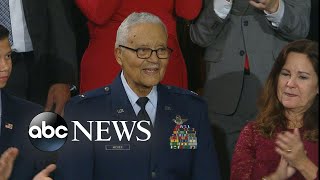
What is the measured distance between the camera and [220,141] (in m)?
2.16

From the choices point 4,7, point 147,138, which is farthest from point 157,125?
point 4,7

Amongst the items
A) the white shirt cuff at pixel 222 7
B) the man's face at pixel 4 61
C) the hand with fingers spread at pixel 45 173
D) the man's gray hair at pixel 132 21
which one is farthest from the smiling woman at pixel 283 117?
the man's face at pixel 4 61

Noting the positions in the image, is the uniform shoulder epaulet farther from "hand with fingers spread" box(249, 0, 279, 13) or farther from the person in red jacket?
"hand with fingers spread" box(249, 0, 279, 13)

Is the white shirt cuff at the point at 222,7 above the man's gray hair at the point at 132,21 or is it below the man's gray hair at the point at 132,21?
above

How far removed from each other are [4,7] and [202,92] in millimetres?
614

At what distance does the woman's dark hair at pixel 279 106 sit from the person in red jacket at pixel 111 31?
0.28 meters

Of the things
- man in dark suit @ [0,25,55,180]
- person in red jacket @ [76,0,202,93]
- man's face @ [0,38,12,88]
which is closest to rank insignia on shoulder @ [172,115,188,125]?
person in red jacket @ [76,0,202,93]

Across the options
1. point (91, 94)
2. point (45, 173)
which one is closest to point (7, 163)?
point (45, 173)

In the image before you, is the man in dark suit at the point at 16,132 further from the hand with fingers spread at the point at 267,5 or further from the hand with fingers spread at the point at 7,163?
the hand with fingers spread at the point at 267,5

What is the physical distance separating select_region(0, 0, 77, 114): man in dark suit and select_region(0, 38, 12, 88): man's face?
143 mm

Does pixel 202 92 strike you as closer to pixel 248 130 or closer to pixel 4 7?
pixel 248 130

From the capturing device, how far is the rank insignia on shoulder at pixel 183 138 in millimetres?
1859

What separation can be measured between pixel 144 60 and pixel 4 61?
36 centimetres

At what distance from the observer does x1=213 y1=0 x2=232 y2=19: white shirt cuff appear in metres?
2.07
